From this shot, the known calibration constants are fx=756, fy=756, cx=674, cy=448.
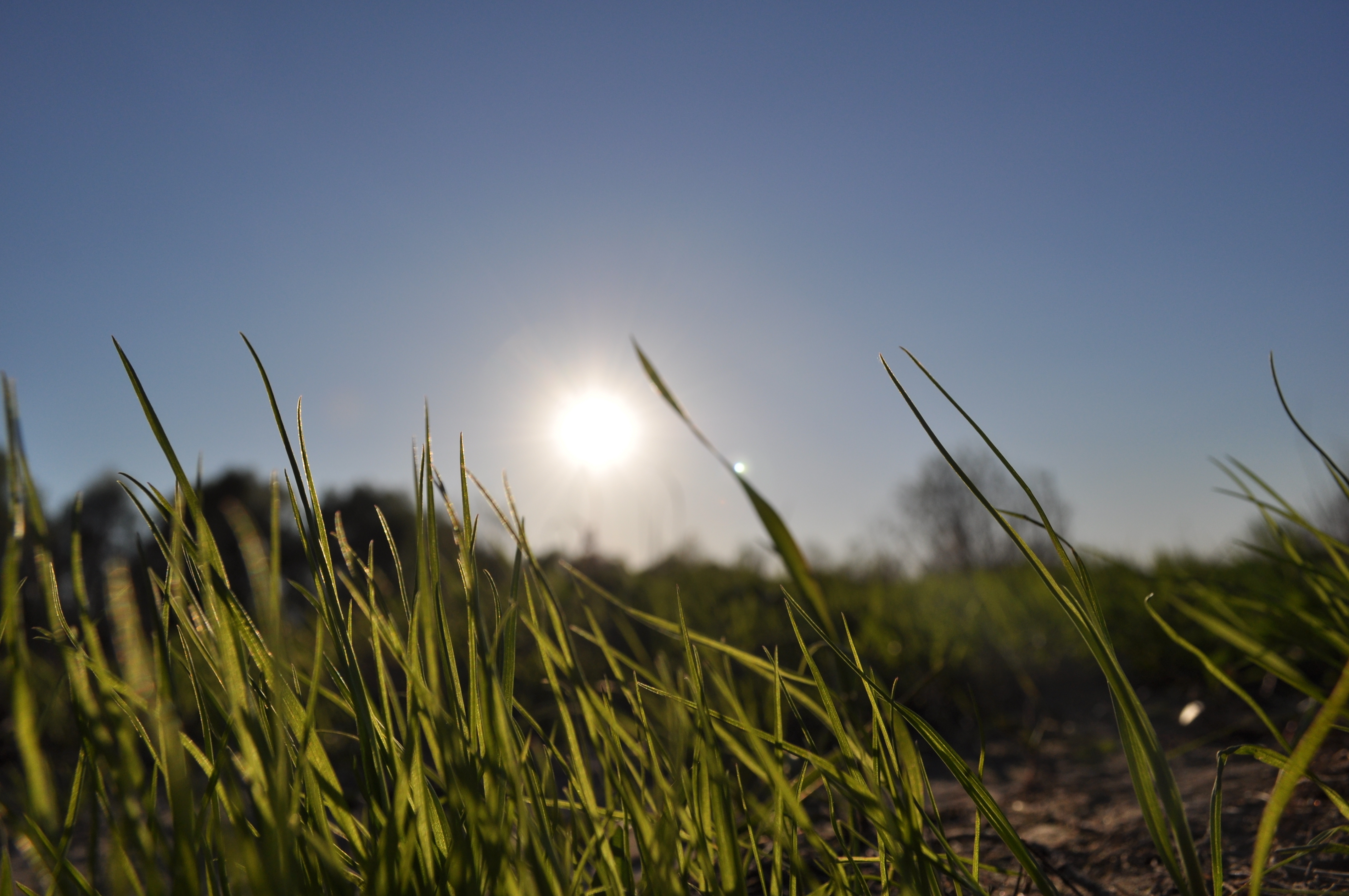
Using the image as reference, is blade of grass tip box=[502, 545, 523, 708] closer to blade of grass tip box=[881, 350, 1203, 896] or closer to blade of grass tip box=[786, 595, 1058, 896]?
blade of grass tip box=[786, 595, 1058, 896]

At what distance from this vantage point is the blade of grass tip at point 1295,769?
0.39m

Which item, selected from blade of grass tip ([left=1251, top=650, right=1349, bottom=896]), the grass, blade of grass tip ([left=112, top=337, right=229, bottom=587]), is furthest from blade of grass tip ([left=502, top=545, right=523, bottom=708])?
blade of grass tip ([left=1251, top=650, right=1349, bottom=896])

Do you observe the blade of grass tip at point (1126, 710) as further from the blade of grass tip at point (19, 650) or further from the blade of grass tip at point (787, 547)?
the blade of grass tip at point (19, 650)

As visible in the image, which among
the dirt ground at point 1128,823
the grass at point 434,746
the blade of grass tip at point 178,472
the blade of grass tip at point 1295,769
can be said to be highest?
the blade of grass tip at point 178,472

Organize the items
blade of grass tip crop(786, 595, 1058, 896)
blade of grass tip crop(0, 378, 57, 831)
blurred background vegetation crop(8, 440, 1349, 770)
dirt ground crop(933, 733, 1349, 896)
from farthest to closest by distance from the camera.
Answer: blurred background vegetation crop(8, 440, 1349, 770) → dirt ground crop(933, 733, 1349, 896) → blade of grass tip crop(786, 595, 1058, 896) → blade of grass tip crop(0, 378, 57, 831)

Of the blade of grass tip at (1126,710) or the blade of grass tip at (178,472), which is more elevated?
the blade of grass tip at (178,472)

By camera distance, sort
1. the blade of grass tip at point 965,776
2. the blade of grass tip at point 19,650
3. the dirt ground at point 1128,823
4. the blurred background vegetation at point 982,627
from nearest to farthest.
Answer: the blade of grass tip at point 19,650
the blade of grass tip at point 965,776
the dirt ground at point 1128,823
the blurred background vegetation at point 982,627

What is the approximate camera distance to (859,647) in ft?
7.13

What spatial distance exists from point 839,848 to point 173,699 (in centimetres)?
80

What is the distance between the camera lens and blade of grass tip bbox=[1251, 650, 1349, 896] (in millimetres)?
391

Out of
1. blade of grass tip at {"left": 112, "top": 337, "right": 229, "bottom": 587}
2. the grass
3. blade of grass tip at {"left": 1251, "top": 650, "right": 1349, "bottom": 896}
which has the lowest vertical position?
blade of grass tip at {"left": 1251, "top": 650, "right": 1349, "bottom": 896}

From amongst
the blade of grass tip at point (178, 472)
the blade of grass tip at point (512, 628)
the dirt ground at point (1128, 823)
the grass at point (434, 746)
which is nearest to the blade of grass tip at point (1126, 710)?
the grass at point (434, 746)

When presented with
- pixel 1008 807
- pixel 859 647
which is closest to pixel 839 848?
pixel 1008 807

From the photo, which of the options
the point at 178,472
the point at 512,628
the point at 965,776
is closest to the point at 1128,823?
the point at 965,776
